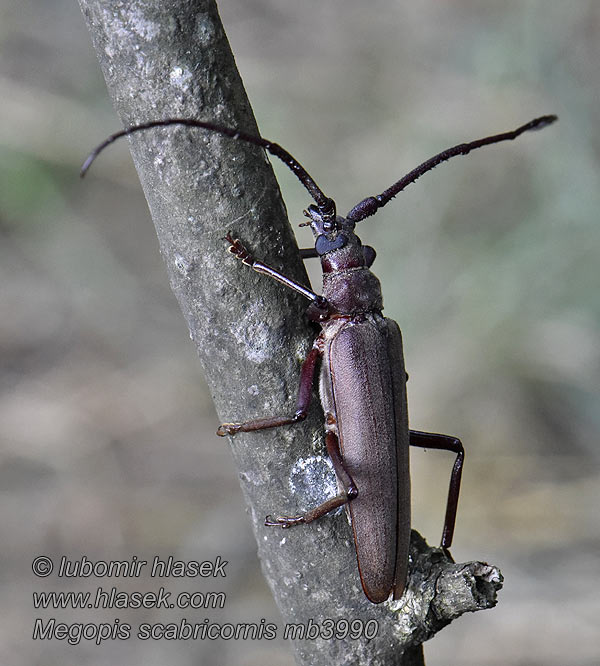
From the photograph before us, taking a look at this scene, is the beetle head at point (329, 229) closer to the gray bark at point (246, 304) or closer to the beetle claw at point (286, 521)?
the gray bark at point (246, 304)

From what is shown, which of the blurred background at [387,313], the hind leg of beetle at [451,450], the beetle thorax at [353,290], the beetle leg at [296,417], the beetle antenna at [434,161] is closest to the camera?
the beetle leg at [296,417]

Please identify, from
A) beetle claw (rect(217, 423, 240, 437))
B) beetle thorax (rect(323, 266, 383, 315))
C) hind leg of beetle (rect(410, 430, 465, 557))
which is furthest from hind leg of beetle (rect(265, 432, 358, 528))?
hind leg of beetle (rect(410, 430, 465, 557))

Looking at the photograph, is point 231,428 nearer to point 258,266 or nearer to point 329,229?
point 258,266

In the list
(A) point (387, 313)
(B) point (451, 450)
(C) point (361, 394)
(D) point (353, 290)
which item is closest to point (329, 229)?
(D) point (353, 290)

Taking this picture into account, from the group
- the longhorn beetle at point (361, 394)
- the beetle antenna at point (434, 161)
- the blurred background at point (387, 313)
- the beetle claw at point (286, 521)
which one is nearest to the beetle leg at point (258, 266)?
the longhorn beetle at point (361, 394)

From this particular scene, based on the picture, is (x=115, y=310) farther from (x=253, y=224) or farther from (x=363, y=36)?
(x=253, y=224)

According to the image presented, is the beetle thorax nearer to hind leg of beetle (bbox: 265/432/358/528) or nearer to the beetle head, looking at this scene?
the beetle head
